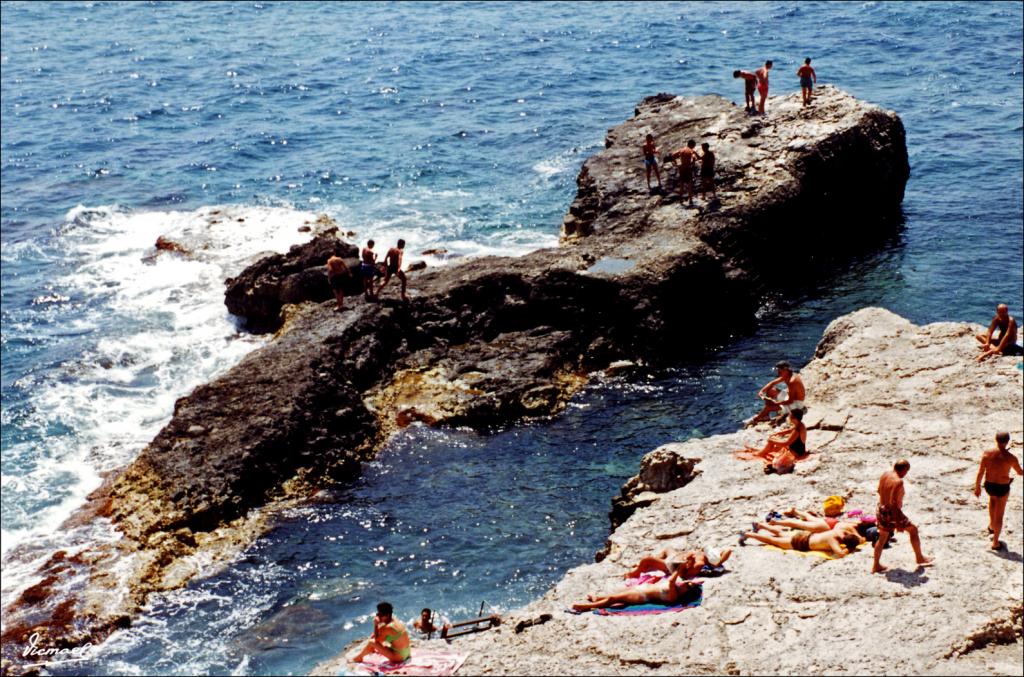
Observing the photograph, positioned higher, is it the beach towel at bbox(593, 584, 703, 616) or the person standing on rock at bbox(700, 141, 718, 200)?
the person standing on rock at bbox(700, 141, 718, 200)

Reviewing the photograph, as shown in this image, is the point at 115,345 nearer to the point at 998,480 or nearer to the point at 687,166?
the point at 687,166

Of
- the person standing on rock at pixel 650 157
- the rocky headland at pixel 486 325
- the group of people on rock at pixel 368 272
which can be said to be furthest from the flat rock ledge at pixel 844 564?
the person standing on rock at pixel 650 157

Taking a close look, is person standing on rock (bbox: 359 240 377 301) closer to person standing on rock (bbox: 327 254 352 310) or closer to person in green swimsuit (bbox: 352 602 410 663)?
person standing on rock (bbox: 327 254 352 310)

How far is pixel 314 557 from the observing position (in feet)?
79.0

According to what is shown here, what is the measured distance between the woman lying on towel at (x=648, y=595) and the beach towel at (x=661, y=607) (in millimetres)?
67

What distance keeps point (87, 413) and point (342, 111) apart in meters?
30.9

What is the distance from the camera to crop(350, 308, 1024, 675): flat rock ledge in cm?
1542

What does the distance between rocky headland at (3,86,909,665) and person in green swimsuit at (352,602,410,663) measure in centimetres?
774

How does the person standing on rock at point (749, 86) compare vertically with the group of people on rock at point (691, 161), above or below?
above

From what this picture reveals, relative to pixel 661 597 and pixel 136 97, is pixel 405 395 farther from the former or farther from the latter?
pixel 136 97

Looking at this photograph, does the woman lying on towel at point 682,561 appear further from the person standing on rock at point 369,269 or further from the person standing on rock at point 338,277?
the person standing on rock at point 338,277

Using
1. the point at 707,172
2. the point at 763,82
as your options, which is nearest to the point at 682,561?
the point at 707,172

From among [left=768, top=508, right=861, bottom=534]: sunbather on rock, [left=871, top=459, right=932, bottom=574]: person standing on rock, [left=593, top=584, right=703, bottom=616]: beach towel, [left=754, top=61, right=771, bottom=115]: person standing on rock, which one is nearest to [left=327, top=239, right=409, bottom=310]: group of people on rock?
[left=754, top=61, right=771, bottom=115]: person standing on rock

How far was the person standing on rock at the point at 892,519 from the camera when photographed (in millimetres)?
16766
